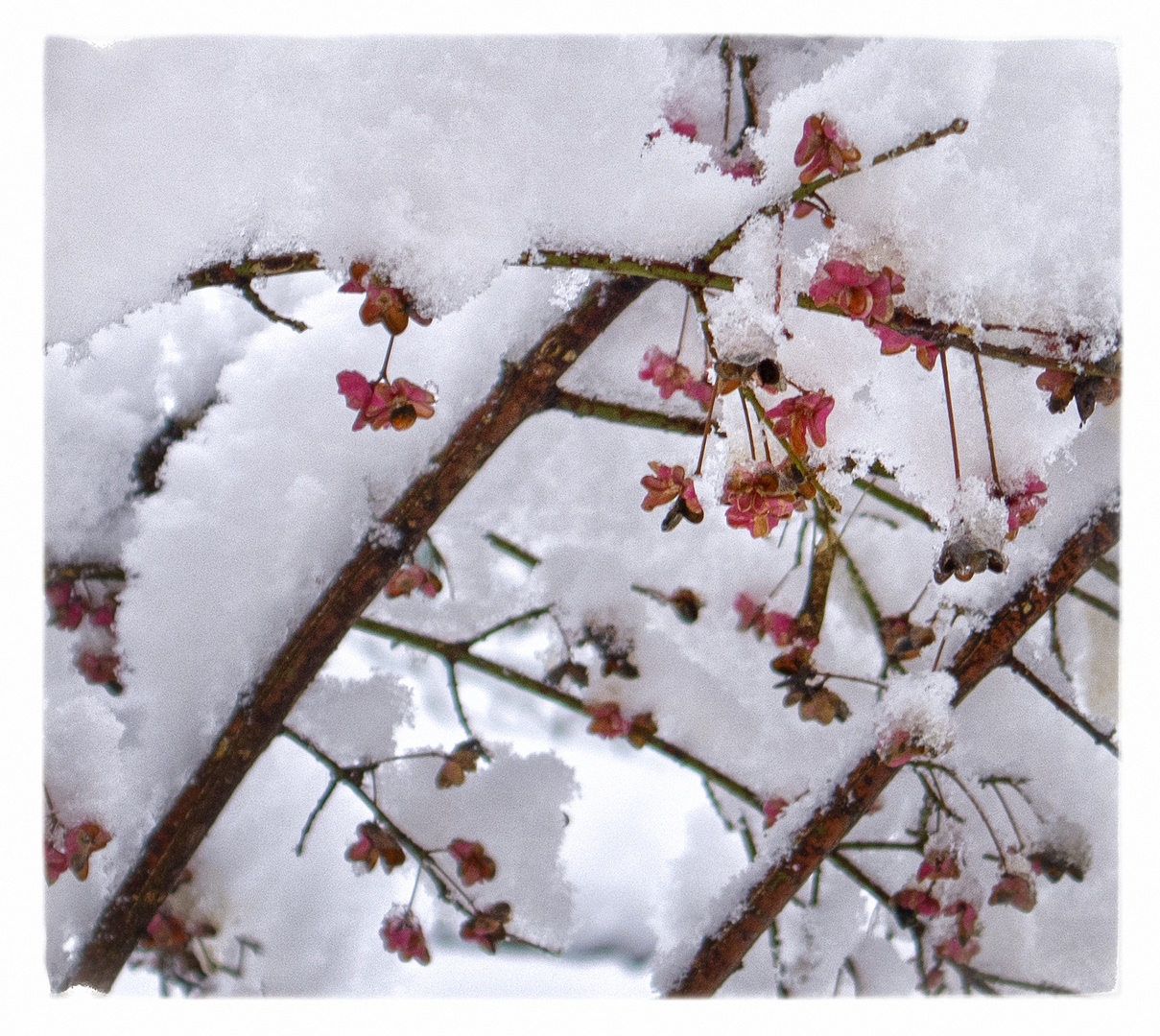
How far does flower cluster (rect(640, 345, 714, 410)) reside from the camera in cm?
80

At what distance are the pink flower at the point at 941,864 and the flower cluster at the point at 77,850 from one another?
772mm

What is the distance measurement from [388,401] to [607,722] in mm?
478

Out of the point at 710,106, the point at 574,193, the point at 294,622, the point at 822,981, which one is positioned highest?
the point at 710,106

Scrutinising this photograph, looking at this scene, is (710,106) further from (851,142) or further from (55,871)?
(55,871)

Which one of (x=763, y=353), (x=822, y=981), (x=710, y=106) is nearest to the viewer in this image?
(x=763, y=353)

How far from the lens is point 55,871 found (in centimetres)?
77

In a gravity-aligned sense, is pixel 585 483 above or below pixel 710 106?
below

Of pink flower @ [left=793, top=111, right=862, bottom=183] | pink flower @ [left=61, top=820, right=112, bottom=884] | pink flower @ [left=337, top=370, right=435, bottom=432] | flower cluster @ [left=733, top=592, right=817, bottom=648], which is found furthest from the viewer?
flower cluster @ [left=733, top=592, right=817, bottom=648]

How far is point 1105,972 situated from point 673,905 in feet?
1.42

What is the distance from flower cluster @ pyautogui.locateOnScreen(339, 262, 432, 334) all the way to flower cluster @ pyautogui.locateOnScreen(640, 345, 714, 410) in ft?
0.95

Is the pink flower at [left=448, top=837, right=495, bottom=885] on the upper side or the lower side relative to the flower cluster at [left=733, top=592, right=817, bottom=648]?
lower

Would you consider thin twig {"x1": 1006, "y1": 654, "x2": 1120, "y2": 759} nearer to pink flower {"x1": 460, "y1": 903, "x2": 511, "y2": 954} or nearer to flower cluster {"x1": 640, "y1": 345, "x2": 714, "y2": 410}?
flower cluster {"x1": 640, "y1": 345, "x2": 714, "y2": 410}

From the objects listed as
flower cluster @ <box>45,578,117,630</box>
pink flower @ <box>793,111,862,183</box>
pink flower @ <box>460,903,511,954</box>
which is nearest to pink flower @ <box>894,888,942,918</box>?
pink flower @ <box>460,903,511,954</box>

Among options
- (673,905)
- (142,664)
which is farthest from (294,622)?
(673,905)
